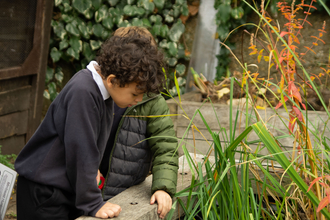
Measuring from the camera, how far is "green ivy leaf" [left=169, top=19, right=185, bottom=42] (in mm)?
3471

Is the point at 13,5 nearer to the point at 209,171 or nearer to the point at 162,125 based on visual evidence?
the point at 162,125

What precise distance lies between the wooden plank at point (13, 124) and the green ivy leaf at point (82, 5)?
115cm

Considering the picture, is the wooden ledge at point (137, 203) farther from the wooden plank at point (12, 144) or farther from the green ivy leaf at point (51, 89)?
the green ivy leaf at point (51, 89)

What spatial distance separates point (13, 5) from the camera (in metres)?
2.45

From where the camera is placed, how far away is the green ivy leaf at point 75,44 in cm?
335

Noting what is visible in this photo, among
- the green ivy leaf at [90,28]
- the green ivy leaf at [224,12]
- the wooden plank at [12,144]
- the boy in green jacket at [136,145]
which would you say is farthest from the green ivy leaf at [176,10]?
the boy in green jacket at [136,145]

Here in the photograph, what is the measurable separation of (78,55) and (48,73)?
0.35 m

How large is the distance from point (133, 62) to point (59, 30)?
2.41 meters

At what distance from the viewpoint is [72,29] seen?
330 centimetres

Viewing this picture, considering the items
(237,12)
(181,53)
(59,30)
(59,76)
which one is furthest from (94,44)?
(237,12)

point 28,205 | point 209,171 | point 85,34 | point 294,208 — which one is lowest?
point 28,205

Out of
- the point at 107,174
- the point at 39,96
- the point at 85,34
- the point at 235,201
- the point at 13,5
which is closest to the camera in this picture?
the point at 235,201

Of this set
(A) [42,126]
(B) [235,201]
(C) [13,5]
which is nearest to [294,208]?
Answer: (B) [235,201]

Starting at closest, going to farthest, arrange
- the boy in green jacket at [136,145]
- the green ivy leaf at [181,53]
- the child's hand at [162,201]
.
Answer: the child's hand at [162,201] → the boy in green jacket at [136,145] → the green ivy leaf at [181,53]
